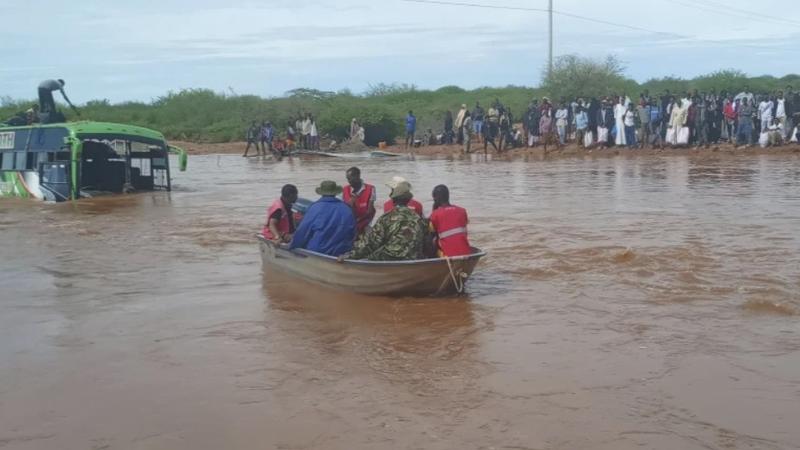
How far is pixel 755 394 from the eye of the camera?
6.77 metres

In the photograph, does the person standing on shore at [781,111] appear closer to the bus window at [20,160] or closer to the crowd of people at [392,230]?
the crowd of people at [392,230]

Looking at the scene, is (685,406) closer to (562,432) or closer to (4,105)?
(562,432)

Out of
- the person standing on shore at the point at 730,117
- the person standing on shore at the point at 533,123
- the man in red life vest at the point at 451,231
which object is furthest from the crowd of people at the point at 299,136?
the man in red life vest at the point at 451,231

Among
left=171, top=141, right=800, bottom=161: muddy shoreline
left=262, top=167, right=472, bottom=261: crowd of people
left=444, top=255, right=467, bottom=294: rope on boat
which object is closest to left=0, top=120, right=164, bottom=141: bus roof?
left=262, top=167, right=472, bottom=261: crowd of people

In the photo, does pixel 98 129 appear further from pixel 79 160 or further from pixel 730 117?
pixel 730 117

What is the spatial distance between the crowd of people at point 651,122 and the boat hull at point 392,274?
2138 centimetres

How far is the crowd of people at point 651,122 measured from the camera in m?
28.5

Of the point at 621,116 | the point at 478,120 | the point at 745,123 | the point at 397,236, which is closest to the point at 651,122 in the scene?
the point at 621,116

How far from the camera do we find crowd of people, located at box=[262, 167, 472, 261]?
9.66 meters

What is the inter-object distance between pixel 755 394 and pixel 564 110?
27583 mm

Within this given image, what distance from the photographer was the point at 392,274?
9523 millimetres

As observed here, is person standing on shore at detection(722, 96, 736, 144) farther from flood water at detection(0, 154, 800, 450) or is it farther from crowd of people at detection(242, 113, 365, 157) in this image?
crowd of people at detection(242, 113, 365, 157)

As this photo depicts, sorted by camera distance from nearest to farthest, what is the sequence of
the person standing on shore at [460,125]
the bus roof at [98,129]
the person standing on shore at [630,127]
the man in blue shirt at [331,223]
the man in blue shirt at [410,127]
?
the man in blue shirt at [331,223]
the bus roof at [98,129]
the person standing on shore at [630,127]
the person standing on shore at [460,125]
the man in blue shirt at [410,127]

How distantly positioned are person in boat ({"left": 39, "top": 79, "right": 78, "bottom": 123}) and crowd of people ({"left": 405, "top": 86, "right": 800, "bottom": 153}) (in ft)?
56.8
